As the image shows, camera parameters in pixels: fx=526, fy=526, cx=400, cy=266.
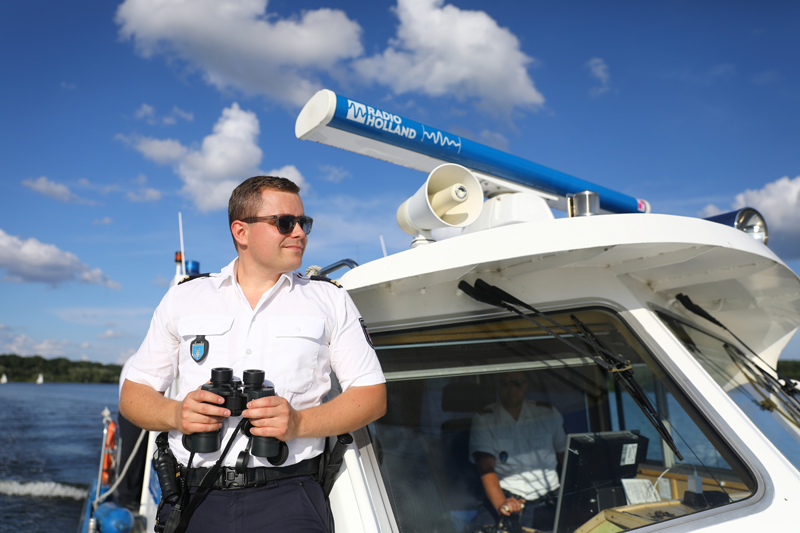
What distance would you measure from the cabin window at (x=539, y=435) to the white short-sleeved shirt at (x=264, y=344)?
0.34m

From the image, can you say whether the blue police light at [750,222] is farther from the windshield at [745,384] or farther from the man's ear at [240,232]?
the man's ear at [240,232]

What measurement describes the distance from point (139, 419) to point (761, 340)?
10.9ft

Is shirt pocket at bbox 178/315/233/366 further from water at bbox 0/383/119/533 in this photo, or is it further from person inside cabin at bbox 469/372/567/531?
water at bbox 0/383/119/533

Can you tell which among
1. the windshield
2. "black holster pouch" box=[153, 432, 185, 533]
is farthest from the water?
the windshield

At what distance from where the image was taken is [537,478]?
236cm

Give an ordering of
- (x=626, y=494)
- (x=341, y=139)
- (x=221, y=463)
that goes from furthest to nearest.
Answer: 1. (x=341, y=139)
2. (x=626, y=494)
3. (x=221, y=463)

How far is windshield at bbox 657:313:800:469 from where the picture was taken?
2068mm

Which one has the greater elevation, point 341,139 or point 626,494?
point 341,139

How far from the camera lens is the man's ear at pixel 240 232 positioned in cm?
184

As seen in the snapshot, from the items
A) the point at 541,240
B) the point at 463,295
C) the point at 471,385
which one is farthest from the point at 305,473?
the point at 541,240

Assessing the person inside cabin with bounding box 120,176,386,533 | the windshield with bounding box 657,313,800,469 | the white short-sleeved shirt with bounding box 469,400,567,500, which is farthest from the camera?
the white short-sleeved shirt with bounding box 469,400,567,500

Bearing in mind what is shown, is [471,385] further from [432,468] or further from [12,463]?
[12,463]

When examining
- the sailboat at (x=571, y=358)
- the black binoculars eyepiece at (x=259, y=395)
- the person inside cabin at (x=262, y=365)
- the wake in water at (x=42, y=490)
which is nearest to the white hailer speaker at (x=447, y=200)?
the sailboat at (x=571, y=358)

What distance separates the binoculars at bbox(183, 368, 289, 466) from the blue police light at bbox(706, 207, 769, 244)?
2429 millimetres
